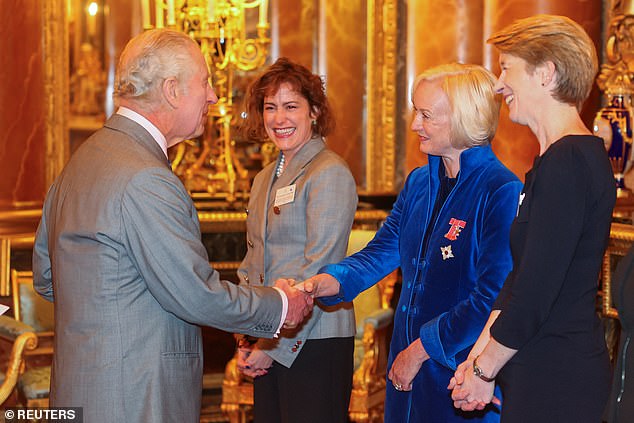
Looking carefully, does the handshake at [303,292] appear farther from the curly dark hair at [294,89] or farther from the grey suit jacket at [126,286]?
the curly dark hair at [294,89]

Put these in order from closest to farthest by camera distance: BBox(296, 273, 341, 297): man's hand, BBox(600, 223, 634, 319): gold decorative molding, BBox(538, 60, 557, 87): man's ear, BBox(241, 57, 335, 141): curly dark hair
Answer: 1. BBox(538, 60, 557, 87): man's ear
2. BBox(296, 273, 341, 297): man's hand
3. BBox(241, 57, 335, 141): curly dark hair
4. BBox(600, 223, 634, 319): gold decorative molding

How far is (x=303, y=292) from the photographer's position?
9.82 feet

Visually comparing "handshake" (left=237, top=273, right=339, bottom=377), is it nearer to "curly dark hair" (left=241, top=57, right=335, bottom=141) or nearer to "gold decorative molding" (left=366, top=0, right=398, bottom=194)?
"curly dark hair" (left=241, top=57, right=335, bottom=141)

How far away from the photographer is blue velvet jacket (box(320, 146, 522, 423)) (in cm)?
262

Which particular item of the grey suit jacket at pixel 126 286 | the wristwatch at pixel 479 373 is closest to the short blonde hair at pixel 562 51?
the wristwatch at pixel 479 373

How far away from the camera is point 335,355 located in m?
3.30

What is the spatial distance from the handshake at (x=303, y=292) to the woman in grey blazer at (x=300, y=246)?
0.13 metres

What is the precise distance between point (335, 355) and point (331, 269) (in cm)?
36

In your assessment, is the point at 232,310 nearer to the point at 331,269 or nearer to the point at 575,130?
the point at 331,269

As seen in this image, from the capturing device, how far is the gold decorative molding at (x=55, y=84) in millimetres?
6309

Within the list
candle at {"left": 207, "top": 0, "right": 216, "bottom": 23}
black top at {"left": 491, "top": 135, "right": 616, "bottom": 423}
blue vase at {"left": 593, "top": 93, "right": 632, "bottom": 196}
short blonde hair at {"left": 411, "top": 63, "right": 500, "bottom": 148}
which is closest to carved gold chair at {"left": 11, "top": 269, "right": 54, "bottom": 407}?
candle at {"left": 207, "top": 0, "right": 216, "bottom": 23}

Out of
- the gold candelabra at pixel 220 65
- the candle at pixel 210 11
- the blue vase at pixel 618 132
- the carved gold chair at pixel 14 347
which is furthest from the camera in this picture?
the gold candelabra at pixel 220 65

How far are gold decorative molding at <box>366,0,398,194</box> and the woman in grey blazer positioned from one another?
348cm

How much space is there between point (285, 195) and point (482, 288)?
977 mm
